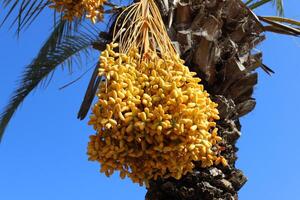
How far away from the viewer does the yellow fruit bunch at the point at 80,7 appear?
9.16 feet

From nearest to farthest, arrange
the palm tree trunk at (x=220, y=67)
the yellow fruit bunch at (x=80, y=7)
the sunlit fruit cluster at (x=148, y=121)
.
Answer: the sunlit fruit cluster at (x=148, y=121) → the yellow fruit bunch at (x=80, y=7) → the palm tree trunk at (x=220, y=67)

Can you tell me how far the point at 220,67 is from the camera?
Answer: 3.74 metres

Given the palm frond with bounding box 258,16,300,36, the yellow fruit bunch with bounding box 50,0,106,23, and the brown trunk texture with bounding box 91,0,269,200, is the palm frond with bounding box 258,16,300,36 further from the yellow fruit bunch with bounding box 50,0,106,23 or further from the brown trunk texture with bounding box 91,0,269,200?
the yellow fruit bunch with bounding box 50,0,106,23

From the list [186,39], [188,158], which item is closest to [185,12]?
[186,39]

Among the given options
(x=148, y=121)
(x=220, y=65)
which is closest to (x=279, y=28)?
(x=220, y=65)

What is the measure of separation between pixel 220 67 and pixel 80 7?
4.26 ft

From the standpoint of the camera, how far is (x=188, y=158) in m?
2.13

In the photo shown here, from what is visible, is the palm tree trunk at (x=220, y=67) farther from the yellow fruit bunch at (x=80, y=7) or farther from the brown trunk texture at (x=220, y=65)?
the yellow fruit bunch at (x=80, y=7)

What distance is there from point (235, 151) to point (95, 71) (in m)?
1.37

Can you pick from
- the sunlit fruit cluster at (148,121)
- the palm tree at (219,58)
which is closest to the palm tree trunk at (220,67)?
the palm tree at (219,58)

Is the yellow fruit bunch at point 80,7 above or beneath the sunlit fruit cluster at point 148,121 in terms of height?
above

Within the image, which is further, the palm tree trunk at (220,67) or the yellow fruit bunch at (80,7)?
the palm tree trunk at (220,67)

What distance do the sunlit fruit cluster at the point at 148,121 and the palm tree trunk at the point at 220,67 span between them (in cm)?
112

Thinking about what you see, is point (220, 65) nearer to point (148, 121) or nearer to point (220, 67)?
point (220, 67)
